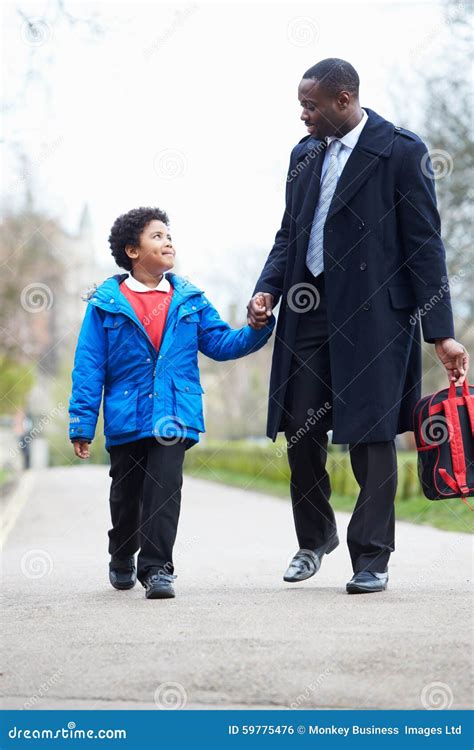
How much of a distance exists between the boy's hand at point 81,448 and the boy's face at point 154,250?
884mm

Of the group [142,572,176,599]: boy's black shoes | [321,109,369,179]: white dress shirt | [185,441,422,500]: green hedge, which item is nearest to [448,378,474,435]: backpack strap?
[321,109,369,179]: white dress shirt

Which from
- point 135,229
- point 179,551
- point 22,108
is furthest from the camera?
point 22,108

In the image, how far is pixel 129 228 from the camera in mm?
6383

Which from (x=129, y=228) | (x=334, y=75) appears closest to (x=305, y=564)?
(x=129, y=228)

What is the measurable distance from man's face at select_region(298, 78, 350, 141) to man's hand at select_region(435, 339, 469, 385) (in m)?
1.08

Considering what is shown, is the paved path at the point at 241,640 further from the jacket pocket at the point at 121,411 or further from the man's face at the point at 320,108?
the man's face at the point at 320,108

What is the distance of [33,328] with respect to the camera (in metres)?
31.8

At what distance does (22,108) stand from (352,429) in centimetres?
778

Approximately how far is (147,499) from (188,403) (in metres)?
0.46

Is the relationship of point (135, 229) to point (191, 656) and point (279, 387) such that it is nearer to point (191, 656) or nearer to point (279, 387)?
point (279, 387)

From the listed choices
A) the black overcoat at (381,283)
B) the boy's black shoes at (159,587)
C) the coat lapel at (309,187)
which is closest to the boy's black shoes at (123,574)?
the boy's black shoes at (159,587)

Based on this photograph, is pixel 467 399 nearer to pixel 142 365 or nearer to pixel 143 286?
pixel 142 365

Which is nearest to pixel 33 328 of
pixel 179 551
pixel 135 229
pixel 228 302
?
pixel 228 302

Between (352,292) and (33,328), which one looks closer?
(352,292)
